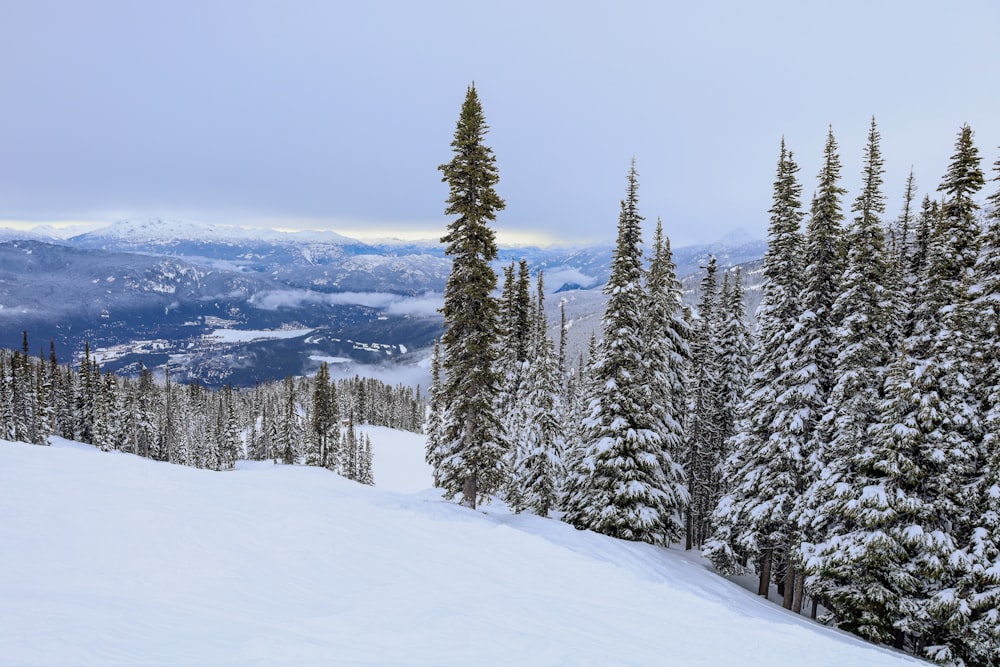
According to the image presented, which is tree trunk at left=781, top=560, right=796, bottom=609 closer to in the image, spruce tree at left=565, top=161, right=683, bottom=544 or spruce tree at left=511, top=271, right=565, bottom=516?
spruce tree at left=565, top=161, right=683, bottom=544

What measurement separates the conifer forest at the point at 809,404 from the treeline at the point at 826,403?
0.27ft

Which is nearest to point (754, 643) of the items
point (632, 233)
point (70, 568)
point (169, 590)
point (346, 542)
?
point (346, 542)

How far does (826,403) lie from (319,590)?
1937 centimetres

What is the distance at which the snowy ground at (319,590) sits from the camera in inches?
296

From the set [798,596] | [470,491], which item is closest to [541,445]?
[470,491]

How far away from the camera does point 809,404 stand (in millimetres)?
20656

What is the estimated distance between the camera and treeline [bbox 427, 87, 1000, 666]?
16203 mm

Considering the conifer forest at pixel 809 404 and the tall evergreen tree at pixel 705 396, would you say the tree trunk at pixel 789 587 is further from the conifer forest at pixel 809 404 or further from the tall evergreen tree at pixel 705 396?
the tall evergreen tree at pixel 705 396

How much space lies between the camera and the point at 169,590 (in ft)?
30.0

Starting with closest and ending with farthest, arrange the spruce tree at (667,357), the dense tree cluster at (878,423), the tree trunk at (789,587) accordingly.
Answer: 1. the dense tree cluster at (878,423)
2. the tree trunk at (789,587)
3. the spruce tree at (667,357)

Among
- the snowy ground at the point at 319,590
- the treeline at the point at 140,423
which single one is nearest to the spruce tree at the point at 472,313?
the snowy ground at the point at 319,590

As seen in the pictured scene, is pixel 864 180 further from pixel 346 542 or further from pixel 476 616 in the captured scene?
pixel 346 542

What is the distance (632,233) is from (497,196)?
6.47 m

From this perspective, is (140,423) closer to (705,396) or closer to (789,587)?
(705,396)
